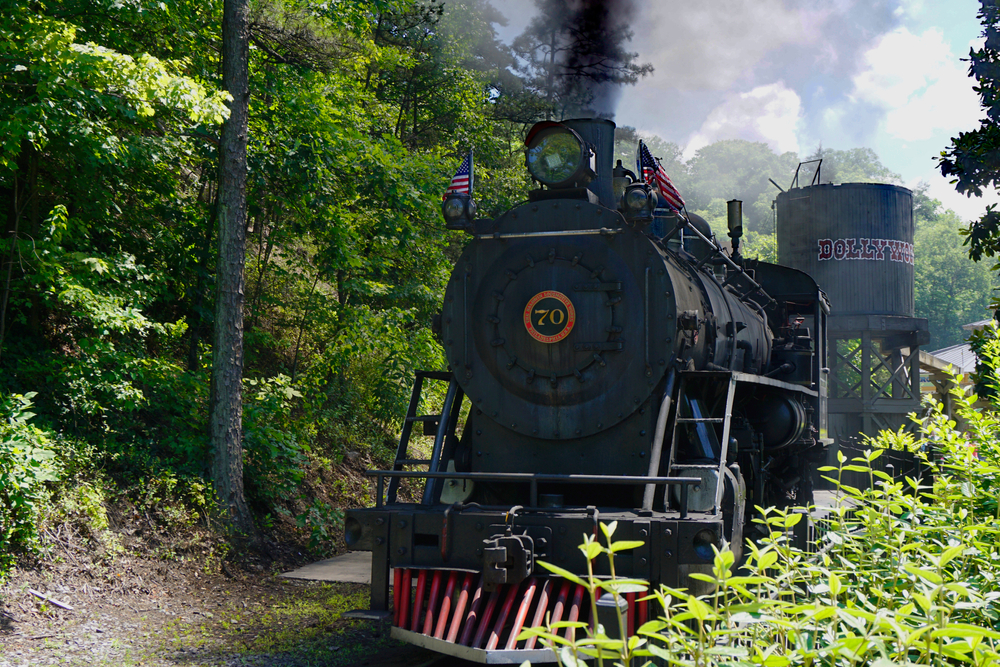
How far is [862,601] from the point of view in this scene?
1.98 m

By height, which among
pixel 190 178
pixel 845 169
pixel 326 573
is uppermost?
pixel 845 169

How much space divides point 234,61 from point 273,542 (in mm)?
5200

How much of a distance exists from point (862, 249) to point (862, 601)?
19226mm

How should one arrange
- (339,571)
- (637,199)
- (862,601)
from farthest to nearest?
1. (339,571)
2. (637,199)
3. (862,601)

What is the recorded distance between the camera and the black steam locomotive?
4617 millimetres

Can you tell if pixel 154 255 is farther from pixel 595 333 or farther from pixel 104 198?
pixel 595 333

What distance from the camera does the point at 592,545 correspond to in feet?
5.05

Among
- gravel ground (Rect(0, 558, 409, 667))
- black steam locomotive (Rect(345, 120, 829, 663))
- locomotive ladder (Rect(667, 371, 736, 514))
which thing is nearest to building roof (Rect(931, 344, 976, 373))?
black steam locomotive (Rect(345, 120, 829, 663))

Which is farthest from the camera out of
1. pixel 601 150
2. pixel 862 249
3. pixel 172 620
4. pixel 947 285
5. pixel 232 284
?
pixel 947 285

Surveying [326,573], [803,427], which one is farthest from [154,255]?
[803,427]

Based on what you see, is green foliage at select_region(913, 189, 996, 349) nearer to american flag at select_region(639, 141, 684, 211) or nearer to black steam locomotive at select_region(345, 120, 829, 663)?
american flag at select_region(639, 141, 684, 211)

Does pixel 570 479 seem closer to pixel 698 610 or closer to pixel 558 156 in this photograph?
pixel 558 156

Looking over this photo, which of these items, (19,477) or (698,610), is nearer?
(698,610)

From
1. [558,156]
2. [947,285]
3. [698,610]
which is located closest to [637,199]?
[558,156]
